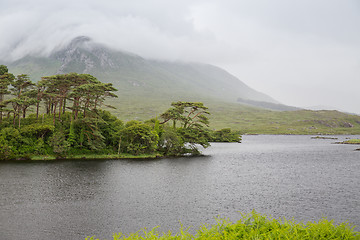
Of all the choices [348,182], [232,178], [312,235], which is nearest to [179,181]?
[232,178]

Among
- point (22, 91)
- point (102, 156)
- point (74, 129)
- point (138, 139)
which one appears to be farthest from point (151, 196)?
point (22, 91)

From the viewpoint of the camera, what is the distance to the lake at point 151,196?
1117 inches

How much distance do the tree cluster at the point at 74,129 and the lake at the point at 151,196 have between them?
9.68 meters

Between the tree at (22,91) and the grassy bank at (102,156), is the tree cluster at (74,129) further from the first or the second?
the grassy bank at (102,156)

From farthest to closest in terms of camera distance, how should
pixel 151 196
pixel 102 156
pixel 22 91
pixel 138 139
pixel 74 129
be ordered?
pixel 138 139, pixel 22 91, pixel 74 129, pixel 102 156, pixel 151 196

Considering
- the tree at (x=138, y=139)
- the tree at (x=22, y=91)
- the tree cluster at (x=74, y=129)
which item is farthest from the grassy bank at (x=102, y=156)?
the tree at (x=22, y=91)

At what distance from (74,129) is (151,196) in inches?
1935

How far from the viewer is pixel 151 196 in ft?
129

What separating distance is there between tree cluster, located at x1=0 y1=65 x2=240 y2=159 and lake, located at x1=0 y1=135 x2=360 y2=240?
381 inches

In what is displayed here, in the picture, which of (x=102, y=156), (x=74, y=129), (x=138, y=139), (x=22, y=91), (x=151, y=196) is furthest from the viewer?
(x=138, y=139)

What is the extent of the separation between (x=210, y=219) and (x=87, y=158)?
2143 inches

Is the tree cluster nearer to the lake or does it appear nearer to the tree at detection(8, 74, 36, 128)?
the tree at detection(8, 74, 36, 128)

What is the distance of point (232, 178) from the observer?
53.5m

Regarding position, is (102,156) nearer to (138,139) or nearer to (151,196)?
(138,139)
